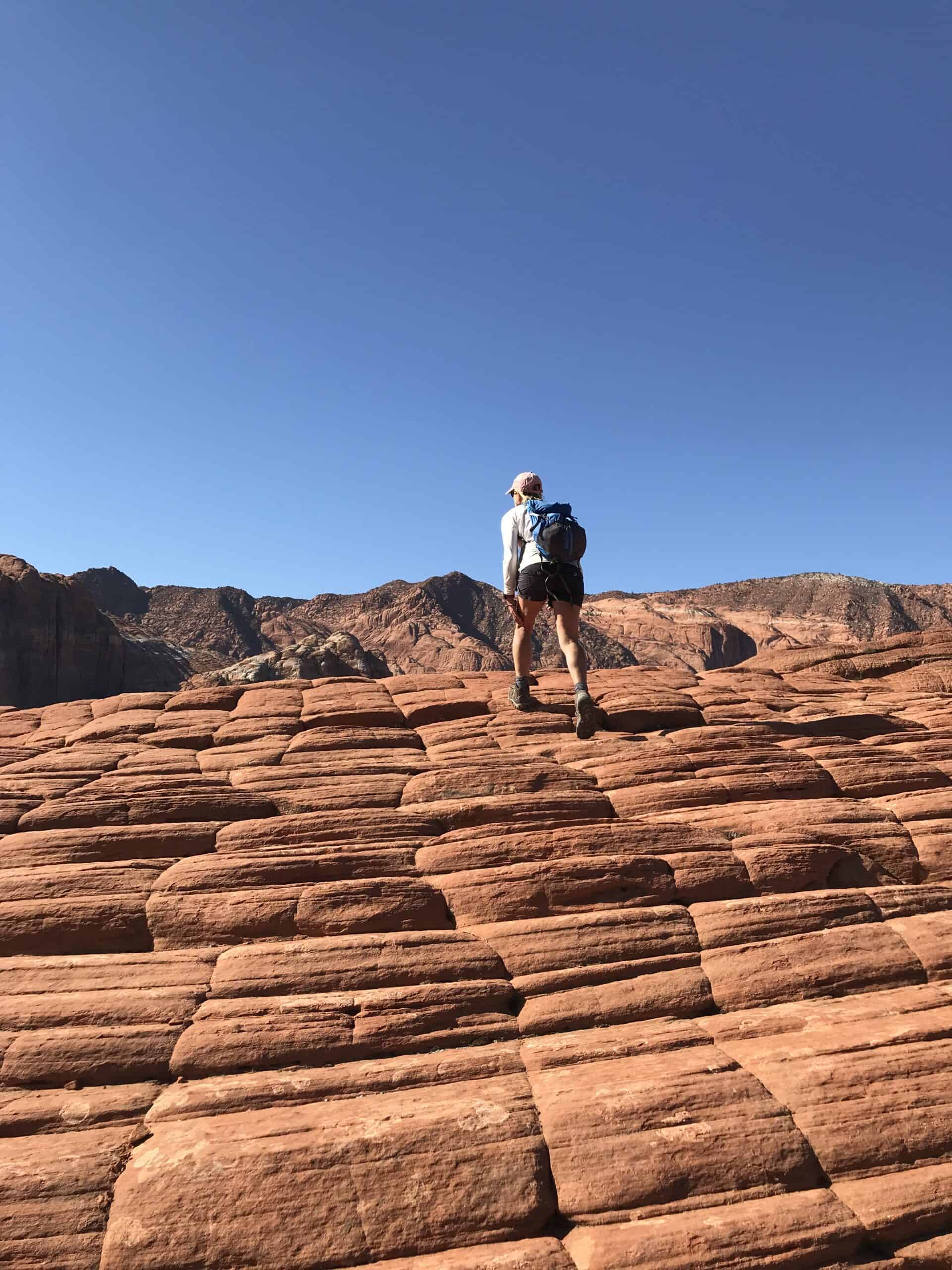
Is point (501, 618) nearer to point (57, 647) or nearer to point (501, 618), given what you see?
point (501, 618)

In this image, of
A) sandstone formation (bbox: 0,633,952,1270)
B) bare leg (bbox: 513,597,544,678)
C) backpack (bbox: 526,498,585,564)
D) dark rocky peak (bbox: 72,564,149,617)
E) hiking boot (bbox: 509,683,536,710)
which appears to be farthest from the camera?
dark rocky peak (bbox: 72,564,149,617)

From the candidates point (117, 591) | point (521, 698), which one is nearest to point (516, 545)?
point (521, 698)

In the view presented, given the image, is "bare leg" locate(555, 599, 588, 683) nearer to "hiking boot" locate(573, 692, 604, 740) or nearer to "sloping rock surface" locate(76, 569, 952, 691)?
"hiking boot" locate(573, 692, 604, 740)

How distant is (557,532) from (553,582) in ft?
1.78

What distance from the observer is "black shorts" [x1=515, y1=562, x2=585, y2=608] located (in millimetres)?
8523

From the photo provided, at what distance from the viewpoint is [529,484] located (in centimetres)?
895

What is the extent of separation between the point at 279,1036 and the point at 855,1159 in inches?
117

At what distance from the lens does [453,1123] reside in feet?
12.5

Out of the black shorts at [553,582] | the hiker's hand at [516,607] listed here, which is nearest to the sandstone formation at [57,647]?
the hiker's hand at [516,607]

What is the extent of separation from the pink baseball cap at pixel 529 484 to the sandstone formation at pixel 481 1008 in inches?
116

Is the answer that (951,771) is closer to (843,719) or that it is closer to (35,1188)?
(843,719)

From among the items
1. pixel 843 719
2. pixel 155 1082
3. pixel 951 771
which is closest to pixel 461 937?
pixel 155 1082

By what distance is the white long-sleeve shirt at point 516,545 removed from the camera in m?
8.65

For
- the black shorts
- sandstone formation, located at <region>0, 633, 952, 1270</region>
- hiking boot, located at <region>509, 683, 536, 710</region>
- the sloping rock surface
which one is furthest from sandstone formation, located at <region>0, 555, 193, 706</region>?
sandstone formation, located at <region>0, 633, 952, 1270</region>
